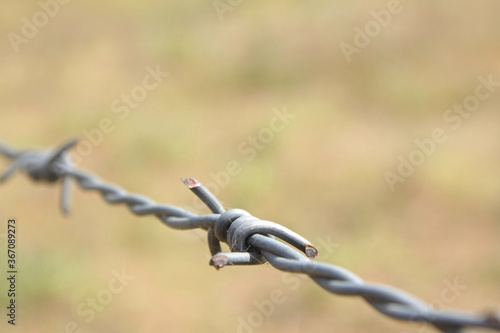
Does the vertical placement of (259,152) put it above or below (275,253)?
below

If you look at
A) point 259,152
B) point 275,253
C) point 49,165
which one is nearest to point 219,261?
point 275,253

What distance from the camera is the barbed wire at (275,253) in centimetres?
50

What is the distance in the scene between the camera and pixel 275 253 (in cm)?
72

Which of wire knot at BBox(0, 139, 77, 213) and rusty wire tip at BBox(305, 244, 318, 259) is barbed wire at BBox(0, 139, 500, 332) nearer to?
rusty wire tip at BBox(305, 244, 318, 259)

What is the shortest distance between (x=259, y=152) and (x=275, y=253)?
369cm

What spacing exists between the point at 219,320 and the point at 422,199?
168 cm

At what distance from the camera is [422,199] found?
12.6ft

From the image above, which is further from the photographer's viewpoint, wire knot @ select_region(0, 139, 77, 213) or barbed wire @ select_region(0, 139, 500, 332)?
wire knot @ select_region(0, 139, 77, 213)

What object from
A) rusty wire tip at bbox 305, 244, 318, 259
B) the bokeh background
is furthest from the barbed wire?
the bokeh background

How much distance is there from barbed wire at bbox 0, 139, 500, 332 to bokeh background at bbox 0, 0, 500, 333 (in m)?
1.63

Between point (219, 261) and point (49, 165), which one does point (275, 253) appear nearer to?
point (219, 261)

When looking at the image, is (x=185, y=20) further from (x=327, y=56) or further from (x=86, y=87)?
(x=327, y=56)

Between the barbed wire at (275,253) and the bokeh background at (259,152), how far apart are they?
1629mm

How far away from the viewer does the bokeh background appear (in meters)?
3.15
